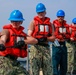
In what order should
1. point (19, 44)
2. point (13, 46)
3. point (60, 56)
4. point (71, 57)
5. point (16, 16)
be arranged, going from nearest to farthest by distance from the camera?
point (19, 44) < point (13, 46) < point (16, 16) < point (60, 56) < point (71, 57)

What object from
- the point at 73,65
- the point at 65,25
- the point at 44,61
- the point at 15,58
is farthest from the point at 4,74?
the point at 73,65

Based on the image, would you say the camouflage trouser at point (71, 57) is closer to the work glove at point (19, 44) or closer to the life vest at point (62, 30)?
the life vest at point (62, 30)

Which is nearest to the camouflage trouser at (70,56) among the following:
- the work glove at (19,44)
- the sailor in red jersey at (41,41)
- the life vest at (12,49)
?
the sailor in red jersey at (41,41)

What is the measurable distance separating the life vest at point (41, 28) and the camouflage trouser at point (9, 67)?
187cm

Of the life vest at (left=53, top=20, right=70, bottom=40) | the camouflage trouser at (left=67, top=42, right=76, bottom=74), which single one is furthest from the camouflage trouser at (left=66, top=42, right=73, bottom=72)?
the life vest at (left=53, top=20, right=70, bottom=40)

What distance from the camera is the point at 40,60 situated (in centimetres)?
851

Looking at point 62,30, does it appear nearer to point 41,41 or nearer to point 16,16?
point 41,41

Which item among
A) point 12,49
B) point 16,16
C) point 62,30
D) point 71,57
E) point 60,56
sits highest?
point 16,16

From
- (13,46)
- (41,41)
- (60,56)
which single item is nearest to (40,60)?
(41,41)

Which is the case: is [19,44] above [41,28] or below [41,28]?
below

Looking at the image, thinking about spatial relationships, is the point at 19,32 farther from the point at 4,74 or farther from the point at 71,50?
the point at 71,50

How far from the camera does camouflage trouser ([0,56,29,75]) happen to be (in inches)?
263

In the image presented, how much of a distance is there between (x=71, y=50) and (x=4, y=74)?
526 centimetres

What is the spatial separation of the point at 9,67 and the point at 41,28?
2.18 meters
